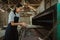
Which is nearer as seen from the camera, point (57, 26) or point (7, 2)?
point (57, 26)

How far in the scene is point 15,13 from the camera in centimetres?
265

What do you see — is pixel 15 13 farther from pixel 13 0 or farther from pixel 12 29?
pixel 13 0

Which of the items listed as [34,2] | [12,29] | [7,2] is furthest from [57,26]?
[7,2]

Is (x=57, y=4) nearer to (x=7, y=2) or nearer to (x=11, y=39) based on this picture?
(x=11, y=39)

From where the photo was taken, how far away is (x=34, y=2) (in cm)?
691

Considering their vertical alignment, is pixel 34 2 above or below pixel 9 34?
above

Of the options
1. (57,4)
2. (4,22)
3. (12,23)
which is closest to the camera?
(57,4)

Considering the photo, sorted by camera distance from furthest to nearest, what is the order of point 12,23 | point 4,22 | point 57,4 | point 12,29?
1. point 4,22
2. point 12,29
3. point 12,23
4. point 57,4

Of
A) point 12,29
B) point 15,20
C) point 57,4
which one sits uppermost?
point 57,4

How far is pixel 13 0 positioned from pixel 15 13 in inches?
179

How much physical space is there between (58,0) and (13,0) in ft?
19.4

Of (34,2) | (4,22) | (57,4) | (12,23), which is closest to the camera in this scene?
(57,4)

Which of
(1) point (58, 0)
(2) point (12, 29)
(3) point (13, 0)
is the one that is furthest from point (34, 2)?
(1) point (58, 0)

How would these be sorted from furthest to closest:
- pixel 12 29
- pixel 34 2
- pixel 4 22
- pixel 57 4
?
1. pixel 4 22
2. pixel 34 2
3. pixel 12 29
4. pixel 57 4
